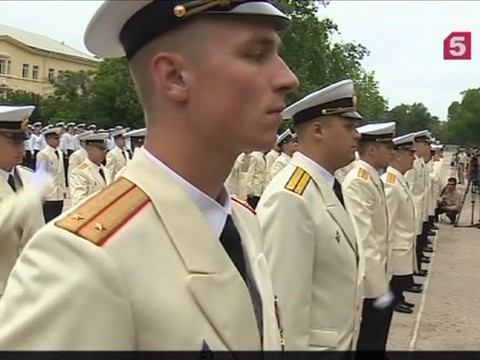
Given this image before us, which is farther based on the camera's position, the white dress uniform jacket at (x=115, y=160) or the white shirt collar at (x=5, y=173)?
the white dress uniform jacket at (x=115, y=160)

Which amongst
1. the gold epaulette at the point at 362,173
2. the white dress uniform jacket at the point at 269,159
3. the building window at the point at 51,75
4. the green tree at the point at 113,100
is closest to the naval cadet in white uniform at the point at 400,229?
the gold epaulette at the point at 362,173

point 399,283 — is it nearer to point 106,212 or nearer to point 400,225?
point 400,225

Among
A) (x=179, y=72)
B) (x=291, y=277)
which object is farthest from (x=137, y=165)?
(x=291, y=277)

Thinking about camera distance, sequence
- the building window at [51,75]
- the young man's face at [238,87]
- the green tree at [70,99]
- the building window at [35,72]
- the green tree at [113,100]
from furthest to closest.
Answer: the building window at [51,75]
the building window at [35,72]
the green tree at [70,99]
the green tree at [113,100]
the young man's face at [238,87]

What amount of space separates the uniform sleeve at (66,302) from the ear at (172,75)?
0.38 metres

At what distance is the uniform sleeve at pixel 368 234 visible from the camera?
17.1 feet

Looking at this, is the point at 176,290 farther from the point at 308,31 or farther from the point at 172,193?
the point at 308,31

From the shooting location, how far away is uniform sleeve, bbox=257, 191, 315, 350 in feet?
9.58

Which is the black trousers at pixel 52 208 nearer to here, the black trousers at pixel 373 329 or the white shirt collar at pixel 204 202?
the black trousers at pixel 373 329

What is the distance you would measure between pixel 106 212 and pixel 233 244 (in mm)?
302

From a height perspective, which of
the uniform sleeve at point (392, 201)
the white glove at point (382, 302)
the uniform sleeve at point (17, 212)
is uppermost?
the uniform sleeve at point (17, 212)

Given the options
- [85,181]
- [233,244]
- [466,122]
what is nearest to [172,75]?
[233,244]

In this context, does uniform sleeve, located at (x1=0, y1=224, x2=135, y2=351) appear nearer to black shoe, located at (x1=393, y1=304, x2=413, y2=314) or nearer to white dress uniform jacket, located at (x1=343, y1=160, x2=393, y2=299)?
white dress uniform jacket, located at (x1=343, y1=160, x2=393, y2=299)

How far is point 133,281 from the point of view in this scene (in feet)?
4.41
